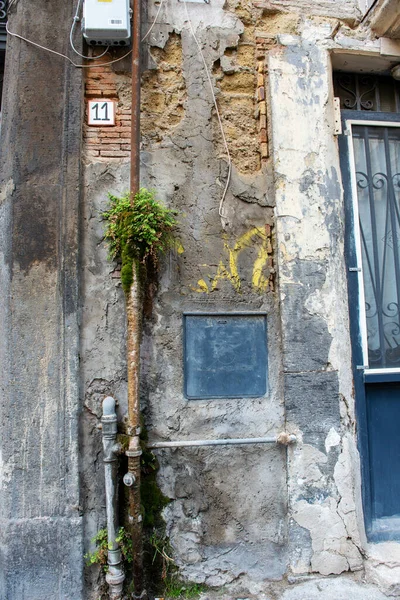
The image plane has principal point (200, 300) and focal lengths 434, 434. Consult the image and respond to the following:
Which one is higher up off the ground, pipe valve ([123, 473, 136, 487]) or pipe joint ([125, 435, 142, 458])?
pipe joint ([125, 435, 142, 458])

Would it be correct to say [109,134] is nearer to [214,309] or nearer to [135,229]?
[135,229]

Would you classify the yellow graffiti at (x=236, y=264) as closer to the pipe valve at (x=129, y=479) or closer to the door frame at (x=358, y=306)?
the door frame at (x=358, y=306)

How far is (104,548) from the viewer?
115 inches

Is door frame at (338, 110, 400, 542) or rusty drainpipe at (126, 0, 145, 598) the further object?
door frame at (338, 110, 400, 542)

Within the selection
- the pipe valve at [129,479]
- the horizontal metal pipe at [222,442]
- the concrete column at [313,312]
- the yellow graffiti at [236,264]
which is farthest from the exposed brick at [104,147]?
the pipe valve at [129,479]

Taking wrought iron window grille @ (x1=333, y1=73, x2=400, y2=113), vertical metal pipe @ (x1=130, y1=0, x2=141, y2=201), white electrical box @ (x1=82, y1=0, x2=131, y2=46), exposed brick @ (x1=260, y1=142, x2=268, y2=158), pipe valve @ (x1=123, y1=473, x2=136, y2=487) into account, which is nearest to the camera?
pipe valve @ (x1=123, y1=473, x2=136, y2=487)

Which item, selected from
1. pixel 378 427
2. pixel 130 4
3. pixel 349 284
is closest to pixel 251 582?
pixel 378 427

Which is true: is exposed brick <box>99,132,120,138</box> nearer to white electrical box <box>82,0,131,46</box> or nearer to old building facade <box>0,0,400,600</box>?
old building facade <box>0,0,400,600</box>

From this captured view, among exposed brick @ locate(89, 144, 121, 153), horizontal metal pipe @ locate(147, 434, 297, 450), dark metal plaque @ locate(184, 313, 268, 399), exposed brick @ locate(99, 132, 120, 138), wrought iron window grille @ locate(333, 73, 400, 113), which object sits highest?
wrought iron window grille @ locate(333, 73, 400, 113)

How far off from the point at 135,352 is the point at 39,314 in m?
0.72

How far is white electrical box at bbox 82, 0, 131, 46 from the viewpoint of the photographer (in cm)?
318

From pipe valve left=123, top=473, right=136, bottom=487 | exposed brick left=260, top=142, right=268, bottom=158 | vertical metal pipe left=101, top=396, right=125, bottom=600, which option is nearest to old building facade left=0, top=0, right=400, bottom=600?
exposed brick left=260, top=142, right=268, bottom=158

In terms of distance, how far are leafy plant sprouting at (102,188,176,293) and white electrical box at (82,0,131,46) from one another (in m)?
1.23

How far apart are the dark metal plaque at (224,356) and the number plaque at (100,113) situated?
1588mm
